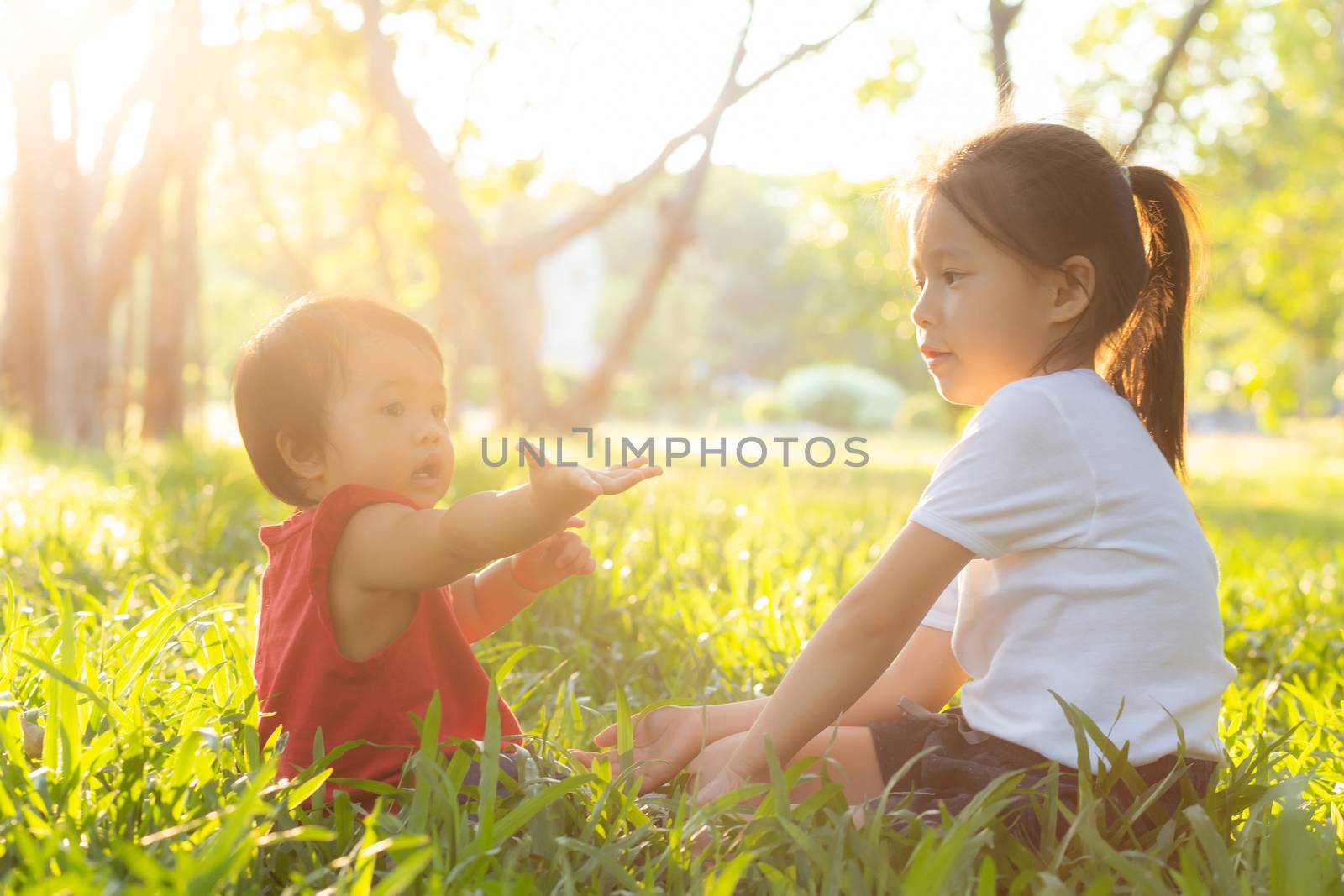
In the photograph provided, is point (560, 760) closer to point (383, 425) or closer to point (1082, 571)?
point (383, 425)

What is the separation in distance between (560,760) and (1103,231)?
45.9 inches

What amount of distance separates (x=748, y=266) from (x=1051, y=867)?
54379mm

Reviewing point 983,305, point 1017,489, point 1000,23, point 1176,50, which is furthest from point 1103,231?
point 1176,50

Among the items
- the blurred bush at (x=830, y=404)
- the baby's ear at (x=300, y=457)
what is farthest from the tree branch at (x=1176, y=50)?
the blurred bush at (x=830, y=404)

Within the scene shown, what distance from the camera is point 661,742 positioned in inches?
73.8

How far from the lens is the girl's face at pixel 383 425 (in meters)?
1.69

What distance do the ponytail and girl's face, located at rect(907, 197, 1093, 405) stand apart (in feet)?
0.66

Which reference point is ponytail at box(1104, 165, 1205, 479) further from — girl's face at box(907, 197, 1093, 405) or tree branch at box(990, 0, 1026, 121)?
tree branch at box(990, 0, 1026, 121)

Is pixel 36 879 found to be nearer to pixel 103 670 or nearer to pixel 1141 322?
pixel 103 670

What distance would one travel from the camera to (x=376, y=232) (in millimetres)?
14805

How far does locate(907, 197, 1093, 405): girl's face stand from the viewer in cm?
175

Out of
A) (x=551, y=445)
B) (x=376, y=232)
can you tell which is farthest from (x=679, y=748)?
(x=376, y=232)

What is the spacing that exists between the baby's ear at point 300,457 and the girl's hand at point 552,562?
327 millimetres

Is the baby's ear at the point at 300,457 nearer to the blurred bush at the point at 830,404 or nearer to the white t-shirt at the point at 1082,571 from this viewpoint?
the white t-shirt at the point at 1082,571
